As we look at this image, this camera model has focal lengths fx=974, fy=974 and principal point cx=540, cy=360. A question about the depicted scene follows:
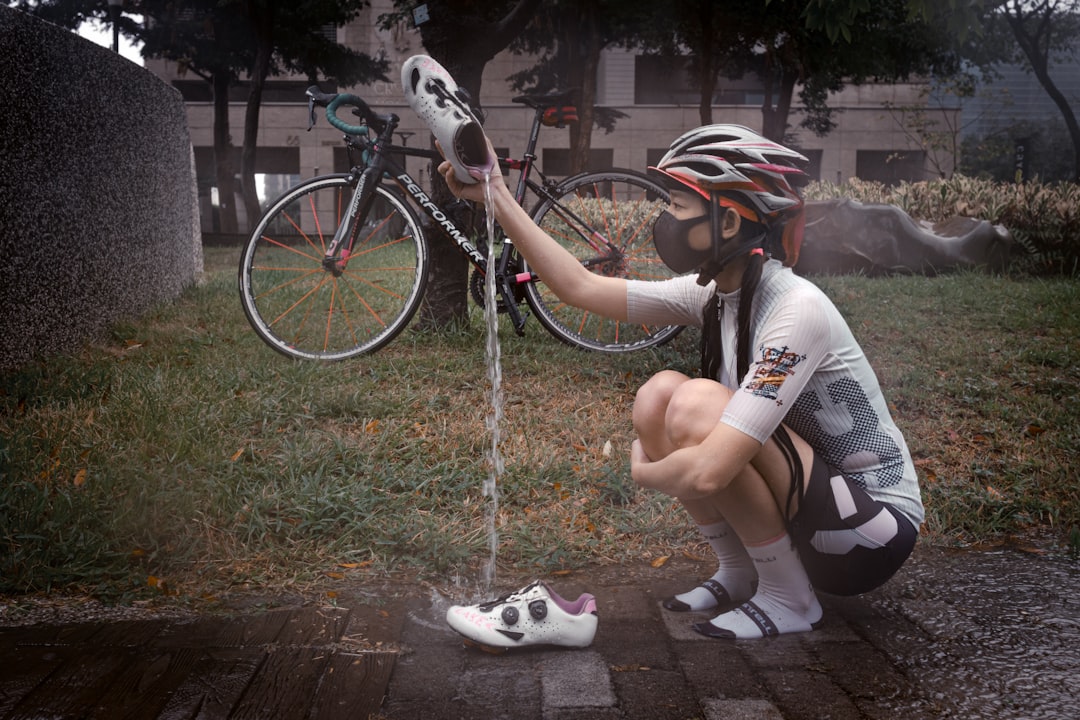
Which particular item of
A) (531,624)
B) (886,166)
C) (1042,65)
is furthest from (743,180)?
(886,166)

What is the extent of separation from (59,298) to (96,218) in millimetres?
770

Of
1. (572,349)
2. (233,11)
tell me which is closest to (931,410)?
(572,349)

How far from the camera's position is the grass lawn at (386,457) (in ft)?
10.6

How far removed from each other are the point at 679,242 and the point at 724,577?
1.06 m

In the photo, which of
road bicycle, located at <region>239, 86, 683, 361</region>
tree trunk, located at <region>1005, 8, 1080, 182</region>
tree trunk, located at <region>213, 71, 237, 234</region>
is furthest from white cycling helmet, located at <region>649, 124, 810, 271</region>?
tree trunk, located at <region>1005, 8, 1080, 182</region>

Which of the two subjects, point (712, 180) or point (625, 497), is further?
point (625, 497)

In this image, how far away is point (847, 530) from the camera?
2.60 meters

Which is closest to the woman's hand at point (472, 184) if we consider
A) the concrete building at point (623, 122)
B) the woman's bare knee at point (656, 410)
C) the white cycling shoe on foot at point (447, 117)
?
the white cycling shoe on foot at point (447, 117)

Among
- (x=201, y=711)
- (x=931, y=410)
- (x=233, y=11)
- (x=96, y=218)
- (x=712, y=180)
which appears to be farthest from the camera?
(x=233, y=11)

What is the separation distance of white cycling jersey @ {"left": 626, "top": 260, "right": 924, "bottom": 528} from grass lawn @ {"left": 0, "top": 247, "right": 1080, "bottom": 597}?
0.95 m

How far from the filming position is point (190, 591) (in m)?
3.03

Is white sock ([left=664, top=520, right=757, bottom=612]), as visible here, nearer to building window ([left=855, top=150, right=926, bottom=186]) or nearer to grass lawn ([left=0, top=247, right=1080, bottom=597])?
grass lawn ([left=0, top=247, right=1080, bottom=597])

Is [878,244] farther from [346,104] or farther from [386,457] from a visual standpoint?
[386,457]

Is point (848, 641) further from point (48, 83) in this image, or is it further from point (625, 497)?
point (48, 83)
